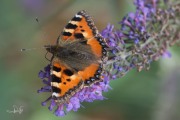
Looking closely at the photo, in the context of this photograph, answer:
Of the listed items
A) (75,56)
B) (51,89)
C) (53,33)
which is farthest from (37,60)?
(51,89)

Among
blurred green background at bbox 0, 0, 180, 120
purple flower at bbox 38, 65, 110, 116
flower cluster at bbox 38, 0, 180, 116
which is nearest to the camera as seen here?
purple flower at bbox 38, 65, 110, 116

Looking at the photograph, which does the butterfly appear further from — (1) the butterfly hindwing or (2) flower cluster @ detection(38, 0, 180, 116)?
(2) flower cluster @ detection(38, 0, 180, 116)

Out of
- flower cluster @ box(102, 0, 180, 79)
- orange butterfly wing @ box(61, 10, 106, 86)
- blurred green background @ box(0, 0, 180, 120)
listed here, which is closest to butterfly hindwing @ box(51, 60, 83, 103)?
orange butterfly wing @ box(61, 10, 106, 86)

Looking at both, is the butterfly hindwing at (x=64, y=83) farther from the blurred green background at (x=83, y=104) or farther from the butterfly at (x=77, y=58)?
the blurred green background at (x=83, y=104)

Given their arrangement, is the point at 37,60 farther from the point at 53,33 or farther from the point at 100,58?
the point at 100,58

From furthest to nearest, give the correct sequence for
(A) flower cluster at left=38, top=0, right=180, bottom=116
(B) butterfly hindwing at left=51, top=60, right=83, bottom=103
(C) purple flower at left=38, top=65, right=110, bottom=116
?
(A) flower cluster at left=38, top=0, right=180, bottom=116, (C) purple flower at left=38, top=65, right=110, bottom=116, (B) butterfly hindwing at left=51, top=60, right=83, bottom=103

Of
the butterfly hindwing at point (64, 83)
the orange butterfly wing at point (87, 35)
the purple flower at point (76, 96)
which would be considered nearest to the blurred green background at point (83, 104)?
the orange butterfly wing at point (87, 35)
